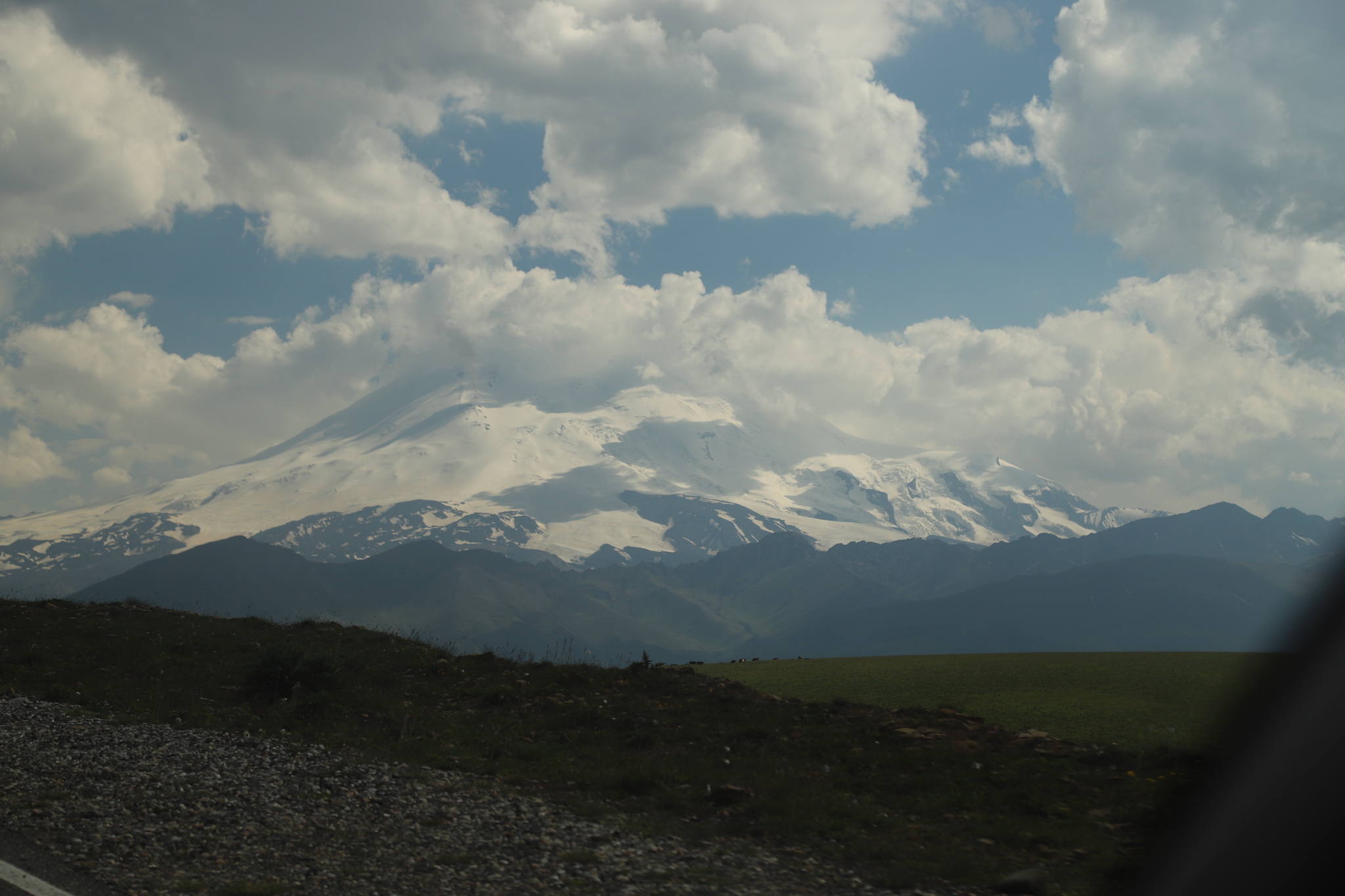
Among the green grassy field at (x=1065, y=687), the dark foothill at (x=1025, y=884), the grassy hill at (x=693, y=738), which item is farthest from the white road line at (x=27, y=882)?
the green grassy field at (x=1065, y=687)

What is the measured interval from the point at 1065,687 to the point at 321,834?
14312mm

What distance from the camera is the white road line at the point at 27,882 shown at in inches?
313

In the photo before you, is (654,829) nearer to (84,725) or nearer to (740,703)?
(740,703)

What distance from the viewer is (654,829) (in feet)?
35.3

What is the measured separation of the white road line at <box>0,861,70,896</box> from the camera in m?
7.95

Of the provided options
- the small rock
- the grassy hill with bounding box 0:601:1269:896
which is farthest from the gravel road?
the small rock

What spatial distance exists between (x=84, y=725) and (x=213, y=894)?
30.8 ft

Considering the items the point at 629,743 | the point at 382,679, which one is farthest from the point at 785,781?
the point at 382,679

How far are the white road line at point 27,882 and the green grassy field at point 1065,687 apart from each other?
1273 centimetres

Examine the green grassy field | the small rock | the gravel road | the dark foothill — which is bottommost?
the gravel road

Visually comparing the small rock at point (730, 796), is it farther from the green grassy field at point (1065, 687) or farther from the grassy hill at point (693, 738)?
the green grassy field at point (1065, 687)

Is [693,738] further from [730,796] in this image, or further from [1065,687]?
[1065,687]

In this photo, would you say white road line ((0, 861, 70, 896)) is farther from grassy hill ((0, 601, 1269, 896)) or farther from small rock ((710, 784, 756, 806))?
small rock ((710, 784, 756, 806))

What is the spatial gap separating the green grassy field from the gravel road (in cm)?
668
